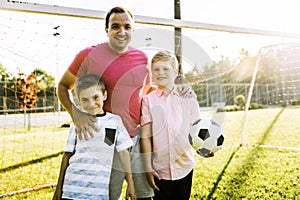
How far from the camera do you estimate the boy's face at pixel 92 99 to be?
7.18 ft

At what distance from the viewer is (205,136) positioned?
2.66 m

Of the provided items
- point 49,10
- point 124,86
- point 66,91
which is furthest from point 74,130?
point 49,10

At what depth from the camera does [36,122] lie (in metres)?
15.1

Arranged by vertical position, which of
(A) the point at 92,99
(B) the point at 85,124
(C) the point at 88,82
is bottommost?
(B) the point at 85,124

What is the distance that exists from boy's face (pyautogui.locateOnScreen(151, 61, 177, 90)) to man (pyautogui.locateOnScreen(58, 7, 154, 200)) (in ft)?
0.45

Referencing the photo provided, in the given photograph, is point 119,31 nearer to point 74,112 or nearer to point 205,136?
point 74,112

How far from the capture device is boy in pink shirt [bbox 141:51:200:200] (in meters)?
2.40

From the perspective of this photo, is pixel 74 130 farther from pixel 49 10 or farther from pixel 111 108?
pixel 49 10

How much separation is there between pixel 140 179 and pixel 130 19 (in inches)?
43.0

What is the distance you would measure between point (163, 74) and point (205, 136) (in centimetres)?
61

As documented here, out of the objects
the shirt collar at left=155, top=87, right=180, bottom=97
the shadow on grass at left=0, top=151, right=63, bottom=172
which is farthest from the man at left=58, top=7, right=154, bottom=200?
the shadow on grass at left=0, top=151, right=63, bottom=172

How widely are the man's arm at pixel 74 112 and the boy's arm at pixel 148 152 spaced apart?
1.24ft

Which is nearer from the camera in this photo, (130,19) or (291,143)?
(130,19)

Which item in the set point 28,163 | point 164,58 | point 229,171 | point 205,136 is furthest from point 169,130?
point 28,163
